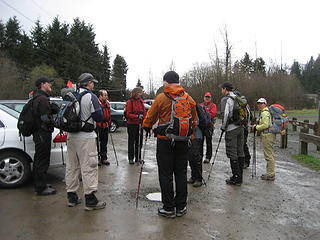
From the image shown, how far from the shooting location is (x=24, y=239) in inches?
129

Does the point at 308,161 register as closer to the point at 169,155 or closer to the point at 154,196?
the point at 154,196

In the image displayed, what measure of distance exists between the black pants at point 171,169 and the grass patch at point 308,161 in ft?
16.3

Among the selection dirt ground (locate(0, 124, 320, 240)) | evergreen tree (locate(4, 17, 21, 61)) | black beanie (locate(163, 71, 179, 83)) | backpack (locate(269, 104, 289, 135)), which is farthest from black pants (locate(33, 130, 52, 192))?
evergreen tree (locate(4, 17, 21, 61))

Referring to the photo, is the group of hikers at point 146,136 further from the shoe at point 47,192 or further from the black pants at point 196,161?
the black pants at point 196,161

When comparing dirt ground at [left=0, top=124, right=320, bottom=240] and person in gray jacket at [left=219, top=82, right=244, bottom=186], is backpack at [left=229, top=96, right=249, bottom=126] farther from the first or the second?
dirt ground at [left=0, top=124, right=320, bottom=240]

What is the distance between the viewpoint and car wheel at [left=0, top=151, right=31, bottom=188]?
4953 mm

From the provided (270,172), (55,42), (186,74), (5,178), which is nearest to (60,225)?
(5,178)

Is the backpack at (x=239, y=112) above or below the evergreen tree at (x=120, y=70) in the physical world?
below

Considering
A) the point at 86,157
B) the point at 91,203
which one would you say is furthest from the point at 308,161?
the point at 86,157

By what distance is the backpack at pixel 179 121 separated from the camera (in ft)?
12.3

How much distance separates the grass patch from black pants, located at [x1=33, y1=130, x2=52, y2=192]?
662cm

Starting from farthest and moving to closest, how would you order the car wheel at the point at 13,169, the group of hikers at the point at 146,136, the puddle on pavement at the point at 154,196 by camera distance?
→ 1. the car wheel at the point at 13,169
2. the puddle on pavement at the point at 154,196
3. the group of hikers at the point at 146,136

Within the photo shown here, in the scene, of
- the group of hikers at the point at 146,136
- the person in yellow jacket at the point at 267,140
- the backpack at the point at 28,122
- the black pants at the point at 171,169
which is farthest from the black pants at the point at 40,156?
the person in yellow jacket at the point at 267,140

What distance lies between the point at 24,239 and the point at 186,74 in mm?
35311
